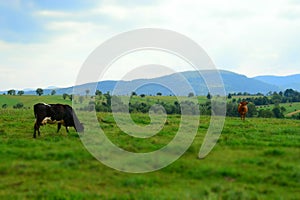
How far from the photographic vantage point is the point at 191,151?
14.6 metres

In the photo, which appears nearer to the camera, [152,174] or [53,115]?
[152,174]

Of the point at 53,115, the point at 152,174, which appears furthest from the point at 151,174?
the point at 53,115

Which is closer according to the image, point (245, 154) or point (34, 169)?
point (34, 169)

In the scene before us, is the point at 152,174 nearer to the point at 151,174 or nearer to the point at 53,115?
the point at 151,174

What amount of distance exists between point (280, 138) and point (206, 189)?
984 cm

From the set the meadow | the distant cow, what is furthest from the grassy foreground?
the distant cow

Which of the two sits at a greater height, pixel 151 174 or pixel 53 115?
pixel 53 115


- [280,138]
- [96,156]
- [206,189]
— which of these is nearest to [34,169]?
[96,156]

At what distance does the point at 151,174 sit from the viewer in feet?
38.9

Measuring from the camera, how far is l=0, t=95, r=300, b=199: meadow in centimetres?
998

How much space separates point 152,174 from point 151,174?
0.03 meters

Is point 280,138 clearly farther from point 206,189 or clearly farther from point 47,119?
point 47,119

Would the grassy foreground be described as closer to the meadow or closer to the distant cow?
the meadow

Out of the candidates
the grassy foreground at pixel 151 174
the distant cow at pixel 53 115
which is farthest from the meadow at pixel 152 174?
the distant cow at pixel 53 115
